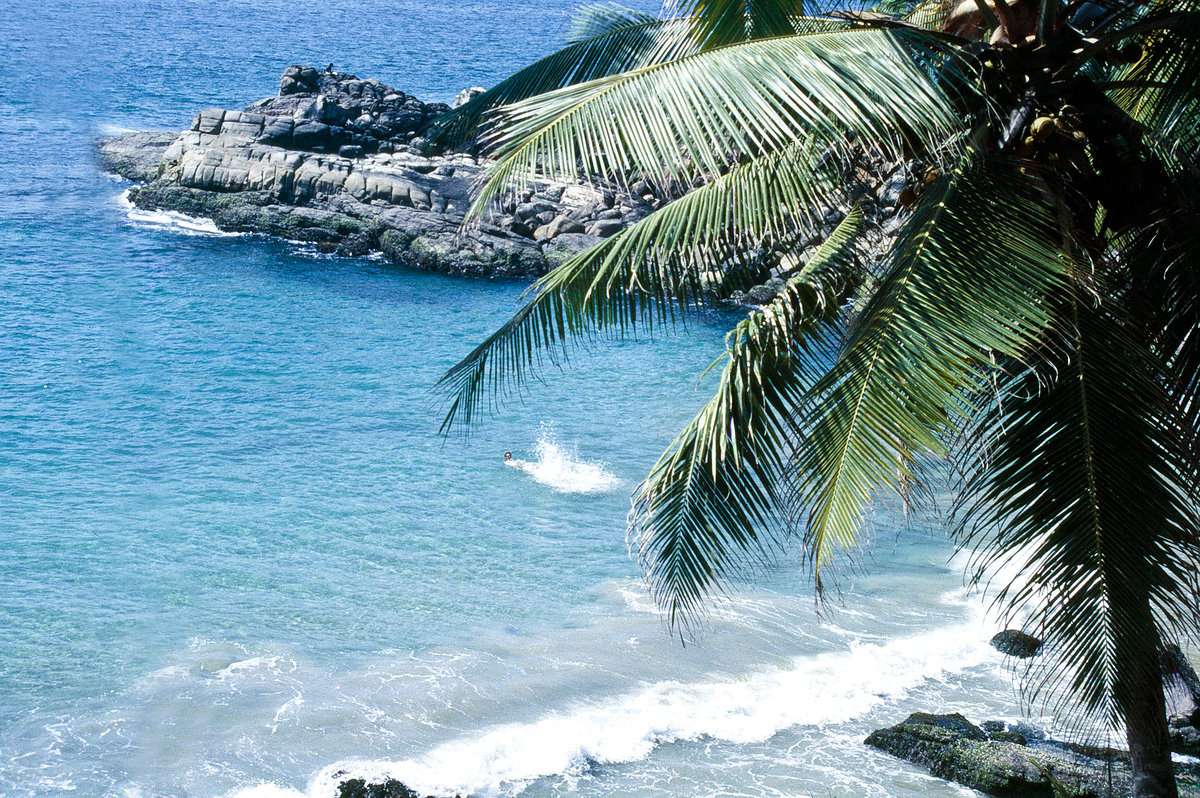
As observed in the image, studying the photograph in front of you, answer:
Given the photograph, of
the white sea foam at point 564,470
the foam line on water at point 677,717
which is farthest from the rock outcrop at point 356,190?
the foam line on water at point 677,717

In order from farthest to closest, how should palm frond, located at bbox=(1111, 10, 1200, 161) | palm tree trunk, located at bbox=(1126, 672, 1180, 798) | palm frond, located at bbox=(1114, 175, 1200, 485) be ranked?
palm tree trunk, located at bbox=(1126, 672, 1180, 798) → palm frond, located at bbox=(1111, 10, 1200, 161) → palm frond, located at bbox=(1114, 175, 1200, 485)

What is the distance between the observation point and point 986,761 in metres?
9.98

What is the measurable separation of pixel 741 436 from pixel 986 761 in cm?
588

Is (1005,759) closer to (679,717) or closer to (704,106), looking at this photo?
(679,717)

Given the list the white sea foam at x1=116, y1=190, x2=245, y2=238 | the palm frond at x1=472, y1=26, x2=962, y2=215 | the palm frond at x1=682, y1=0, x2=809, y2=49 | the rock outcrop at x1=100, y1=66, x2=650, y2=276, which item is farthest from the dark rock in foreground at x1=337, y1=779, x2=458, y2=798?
the white sea foam at x1=116, y1=190, x2=245, y2=238

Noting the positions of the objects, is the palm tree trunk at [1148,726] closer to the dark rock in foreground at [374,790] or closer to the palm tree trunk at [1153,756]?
the palm tree trunk at [1153,756]

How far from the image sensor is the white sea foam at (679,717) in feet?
34.4

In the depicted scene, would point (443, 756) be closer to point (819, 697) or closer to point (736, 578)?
point (819, 697)

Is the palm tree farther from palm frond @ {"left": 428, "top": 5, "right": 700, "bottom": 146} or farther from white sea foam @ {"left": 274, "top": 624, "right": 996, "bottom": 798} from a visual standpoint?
white sea foam @ {"left": 274, "top": 624, "right": 996, "bottom": 798}

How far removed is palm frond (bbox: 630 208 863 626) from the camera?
614 cm

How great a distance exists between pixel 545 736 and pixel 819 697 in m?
3.27

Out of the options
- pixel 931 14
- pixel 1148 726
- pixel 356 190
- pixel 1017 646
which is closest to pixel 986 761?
pixel 1017 646

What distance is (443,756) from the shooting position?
10.8 metres

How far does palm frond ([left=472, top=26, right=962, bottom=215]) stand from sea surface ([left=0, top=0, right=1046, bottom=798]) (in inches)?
278
